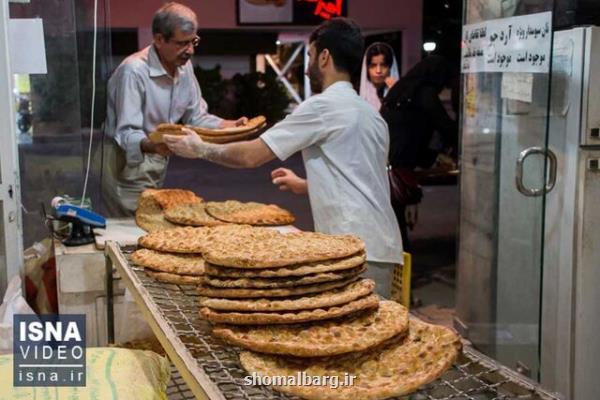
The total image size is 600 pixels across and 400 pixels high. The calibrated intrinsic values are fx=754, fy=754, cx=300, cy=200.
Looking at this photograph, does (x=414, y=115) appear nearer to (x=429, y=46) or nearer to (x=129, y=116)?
(x=129, y=116)

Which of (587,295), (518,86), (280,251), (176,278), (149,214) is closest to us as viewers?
(280,251)

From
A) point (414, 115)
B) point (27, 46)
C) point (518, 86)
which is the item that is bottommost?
point (414, 115)

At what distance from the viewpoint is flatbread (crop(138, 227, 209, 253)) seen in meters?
1.98

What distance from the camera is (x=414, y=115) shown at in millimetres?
4891

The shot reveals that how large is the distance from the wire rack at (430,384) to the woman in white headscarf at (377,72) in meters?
4.05

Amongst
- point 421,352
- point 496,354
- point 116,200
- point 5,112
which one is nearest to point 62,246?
point 5,112

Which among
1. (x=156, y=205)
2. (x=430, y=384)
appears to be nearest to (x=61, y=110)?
(x=156, y=205)

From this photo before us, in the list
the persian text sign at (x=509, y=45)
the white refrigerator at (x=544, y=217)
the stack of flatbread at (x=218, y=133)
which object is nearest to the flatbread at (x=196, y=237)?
the stack of flatbread at (x=218, y=133)

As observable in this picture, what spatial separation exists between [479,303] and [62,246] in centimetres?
222

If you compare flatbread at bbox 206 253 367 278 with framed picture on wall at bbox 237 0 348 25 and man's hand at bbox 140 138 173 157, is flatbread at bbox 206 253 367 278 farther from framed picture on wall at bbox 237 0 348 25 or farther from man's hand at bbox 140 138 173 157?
framed picture on wall at bbox 237 0 348 25

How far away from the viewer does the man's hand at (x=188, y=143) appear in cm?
266

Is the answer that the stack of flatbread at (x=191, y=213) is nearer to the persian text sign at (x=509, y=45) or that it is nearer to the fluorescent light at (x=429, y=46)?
the persian text sign at (x=509, y=45)

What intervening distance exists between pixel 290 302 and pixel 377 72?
4159mm

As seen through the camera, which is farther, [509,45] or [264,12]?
[264,12]
